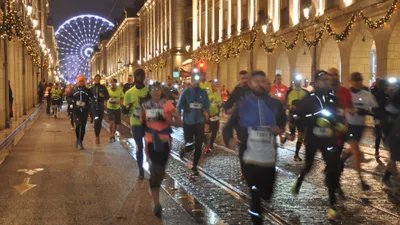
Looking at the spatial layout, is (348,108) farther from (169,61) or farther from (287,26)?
(169,61)

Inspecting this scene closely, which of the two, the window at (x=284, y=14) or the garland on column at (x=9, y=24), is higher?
the window at (x=284, y=14)

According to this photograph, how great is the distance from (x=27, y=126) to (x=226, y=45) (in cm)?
2203

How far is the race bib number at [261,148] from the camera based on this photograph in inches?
247

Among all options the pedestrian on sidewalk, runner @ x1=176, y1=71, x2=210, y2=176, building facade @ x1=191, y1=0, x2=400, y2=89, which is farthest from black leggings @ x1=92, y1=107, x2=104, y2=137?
building facade @ x1=191, y1=0, x2=400, y2=89

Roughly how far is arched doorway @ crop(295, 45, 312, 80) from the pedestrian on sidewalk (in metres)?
17.6

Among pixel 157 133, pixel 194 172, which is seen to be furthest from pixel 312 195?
pixel 194 172

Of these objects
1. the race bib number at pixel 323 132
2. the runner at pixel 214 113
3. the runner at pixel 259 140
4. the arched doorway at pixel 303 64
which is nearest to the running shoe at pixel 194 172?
the race bib number at pixel 323 132

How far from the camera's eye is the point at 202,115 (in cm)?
1147

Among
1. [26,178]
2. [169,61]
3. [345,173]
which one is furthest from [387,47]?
[169,61]

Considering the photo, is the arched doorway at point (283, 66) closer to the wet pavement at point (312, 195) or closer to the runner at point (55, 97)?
the runner at point (55, 97)

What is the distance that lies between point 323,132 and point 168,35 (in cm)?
6485

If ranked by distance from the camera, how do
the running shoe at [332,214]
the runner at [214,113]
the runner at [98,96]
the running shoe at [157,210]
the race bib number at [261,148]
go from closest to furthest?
the race bib number at [261,148] → the running shoe at [332,214] → the running shoe at [157,210] → the runner at [214,113] → the runner at [98,96]

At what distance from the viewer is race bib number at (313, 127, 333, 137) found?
7.98m

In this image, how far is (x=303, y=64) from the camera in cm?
3203
